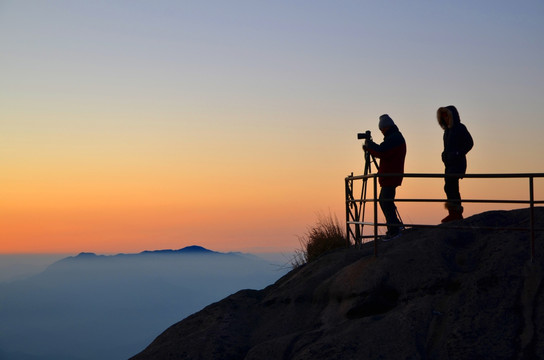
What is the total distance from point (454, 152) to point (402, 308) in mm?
3860

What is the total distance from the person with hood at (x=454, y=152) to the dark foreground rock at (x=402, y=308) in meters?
0.63

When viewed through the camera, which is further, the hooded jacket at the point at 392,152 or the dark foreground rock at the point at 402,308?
the hooded jacket at the point at 392,152

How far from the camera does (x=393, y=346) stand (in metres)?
8.20

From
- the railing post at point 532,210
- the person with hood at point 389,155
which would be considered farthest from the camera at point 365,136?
the railing post at point 532,210

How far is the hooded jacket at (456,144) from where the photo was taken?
38.6 ft

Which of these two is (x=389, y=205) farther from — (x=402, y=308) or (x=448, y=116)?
(x=402, y=308)

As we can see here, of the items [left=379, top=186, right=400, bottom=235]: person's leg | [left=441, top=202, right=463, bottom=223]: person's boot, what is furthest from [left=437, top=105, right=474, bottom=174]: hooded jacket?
[left=379, top=186, right=400, bottom=235]: person's leg

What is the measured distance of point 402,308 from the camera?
891cm

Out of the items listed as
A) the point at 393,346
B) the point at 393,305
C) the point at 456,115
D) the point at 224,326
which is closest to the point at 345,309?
the point at 393,305

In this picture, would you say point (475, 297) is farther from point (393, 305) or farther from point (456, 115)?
point (456, 115)

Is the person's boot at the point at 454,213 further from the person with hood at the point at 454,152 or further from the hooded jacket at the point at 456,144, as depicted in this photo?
the hooded jacket at the point at 456,144

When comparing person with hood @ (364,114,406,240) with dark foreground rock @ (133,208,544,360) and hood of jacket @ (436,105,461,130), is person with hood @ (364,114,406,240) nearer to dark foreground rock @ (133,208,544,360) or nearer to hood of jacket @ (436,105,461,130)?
dark foreground rock @ (133,208,544,360)

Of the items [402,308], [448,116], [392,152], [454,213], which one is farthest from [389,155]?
[402,308]

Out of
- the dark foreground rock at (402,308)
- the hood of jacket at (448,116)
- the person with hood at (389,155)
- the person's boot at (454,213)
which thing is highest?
the hood of jacket at (448,116)
